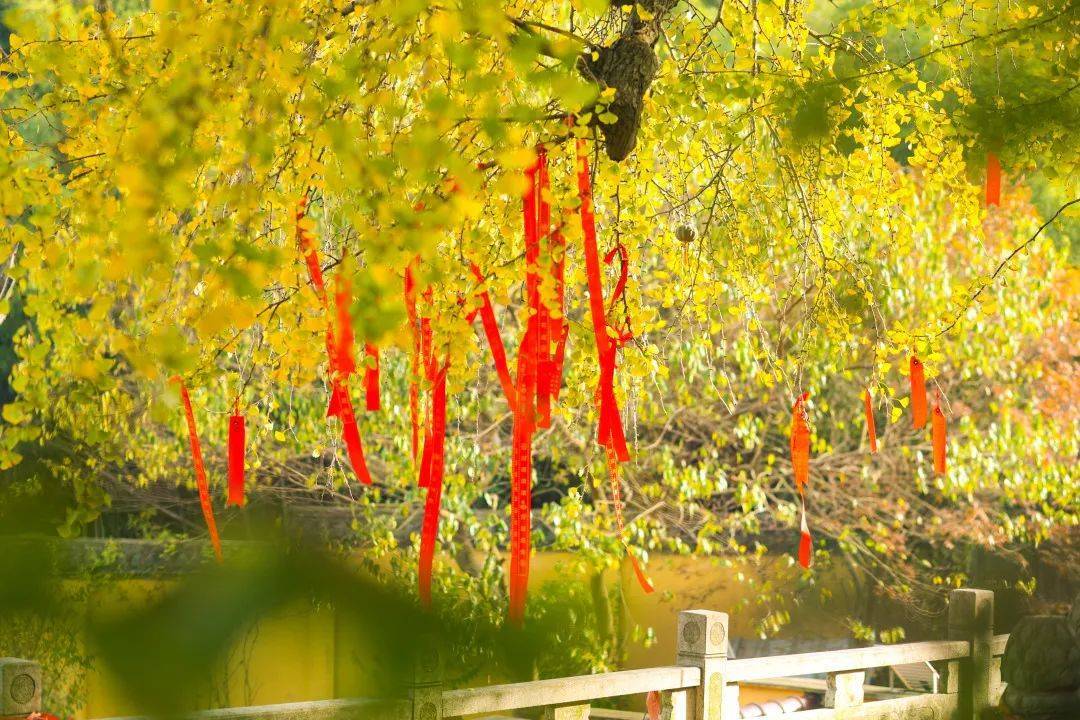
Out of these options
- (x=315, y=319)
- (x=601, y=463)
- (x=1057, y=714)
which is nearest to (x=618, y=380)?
(x=315, y=319)

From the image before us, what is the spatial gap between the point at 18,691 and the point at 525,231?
5.83ft

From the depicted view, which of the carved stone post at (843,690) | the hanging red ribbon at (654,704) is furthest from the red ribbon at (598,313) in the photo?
the carved stone post at (843,690)

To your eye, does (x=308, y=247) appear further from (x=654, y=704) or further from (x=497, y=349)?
(x=654, y=704)

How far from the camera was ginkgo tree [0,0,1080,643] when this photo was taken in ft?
5.78

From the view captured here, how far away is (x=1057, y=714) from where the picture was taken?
488 cm

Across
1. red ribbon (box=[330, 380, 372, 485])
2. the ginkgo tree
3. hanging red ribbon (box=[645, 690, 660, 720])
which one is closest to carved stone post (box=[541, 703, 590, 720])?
hanging red ribbon (box=[645, 690, 660, 720])

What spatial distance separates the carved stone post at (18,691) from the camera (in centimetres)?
288

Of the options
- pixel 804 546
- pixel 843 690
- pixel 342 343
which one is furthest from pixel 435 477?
A: pixel 843 690

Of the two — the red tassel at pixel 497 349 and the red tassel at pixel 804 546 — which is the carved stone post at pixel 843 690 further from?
the red tassel at pixel 497 349

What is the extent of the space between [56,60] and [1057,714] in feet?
14.5

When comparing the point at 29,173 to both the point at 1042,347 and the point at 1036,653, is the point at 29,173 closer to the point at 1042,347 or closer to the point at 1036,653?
the point at 1036,653

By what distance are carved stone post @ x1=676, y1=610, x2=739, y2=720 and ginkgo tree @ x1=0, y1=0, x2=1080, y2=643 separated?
716mm

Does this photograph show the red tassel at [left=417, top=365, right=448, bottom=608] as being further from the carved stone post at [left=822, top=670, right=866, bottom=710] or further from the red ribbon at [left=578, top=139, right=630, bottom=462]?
the carved stone post at [left=822, top=670, right=866, bottom=710]

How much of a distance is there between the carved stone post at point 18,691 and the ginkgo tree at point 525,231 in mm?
522
